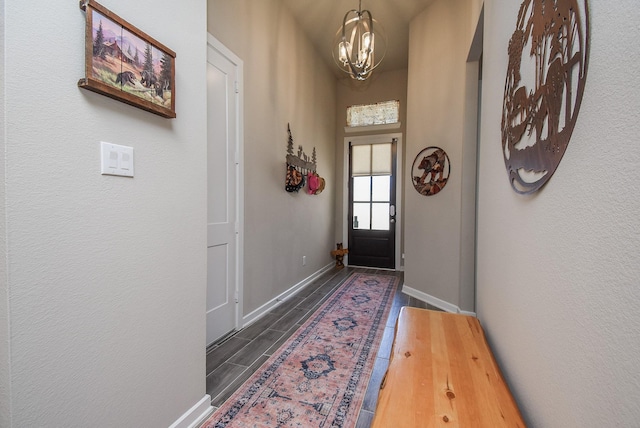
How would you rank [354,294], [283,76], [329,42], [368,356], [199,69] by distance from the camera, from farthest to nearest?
[329,42]
[354,294]
[283,76]
[368,356]
[199,69]

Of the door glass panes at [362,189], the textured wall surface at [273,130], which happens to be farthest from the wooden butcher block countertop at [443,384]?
the door glass panes at [362,189]

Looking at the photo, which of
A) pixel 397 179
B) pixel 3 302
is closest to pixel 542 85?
pixel 3 302

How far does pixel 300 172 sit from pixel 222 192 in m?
1.49

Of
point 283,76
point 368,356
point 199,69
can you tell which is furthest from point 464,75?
point 368,356

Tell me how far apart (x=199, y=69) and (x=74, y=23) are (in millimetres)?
583

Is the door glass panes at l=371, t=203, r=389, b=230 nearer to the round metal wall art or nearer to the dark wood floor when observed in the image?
the round metal wall art

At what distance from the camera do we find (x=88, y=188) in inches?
39.5

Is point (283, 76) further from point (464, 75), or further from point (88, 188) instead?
point (88, 188)

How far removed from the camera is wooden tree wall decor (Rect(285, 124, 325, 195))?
3.43 m

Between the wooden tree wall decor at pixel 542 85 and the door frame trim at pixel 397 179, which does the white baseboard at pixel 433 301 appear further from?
the wooden tree wall decor at pixel 542 85

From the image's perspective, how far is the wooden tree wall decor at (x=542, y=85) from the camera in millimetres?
653

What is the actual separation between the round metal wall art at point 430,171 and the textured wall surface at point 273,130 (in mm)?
1500

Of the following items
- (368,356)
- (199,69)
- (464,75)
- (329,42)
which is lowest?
(368,356)

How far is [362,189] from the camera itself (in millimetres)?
5254
